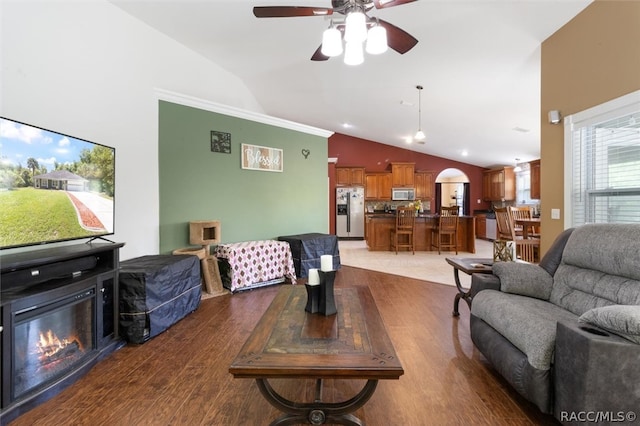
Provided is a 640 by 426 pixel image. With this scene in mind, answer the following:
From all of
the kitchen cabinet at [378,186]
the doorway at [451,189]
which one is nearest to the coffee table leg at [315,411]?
the kitchen cabinet at [378,186]

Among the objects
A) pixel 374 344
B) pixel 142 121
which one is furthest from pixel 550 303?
pixel 142 121

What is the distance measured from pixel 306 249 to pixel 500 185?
6992 millimetres

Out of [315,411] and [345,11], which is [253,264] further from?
[345,11]

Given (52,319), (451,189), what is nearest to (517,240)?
(52,319)

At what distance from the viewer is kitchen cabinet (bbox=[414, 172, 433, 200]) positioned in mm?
9297

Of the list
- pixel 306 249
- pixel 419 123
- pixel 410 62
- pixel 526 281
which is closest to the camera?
pixel 526 281

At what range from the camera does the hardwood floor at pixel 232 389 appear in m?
1.61

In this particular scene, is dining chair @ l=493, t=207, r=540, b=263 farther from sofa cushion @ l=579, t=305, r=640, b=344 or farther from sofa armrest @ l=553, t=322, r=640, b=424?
sofa armrest @ l=553, t=322, r=640, b=424

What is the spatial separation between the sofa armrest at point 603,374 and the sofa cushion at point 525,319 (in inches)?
7.0

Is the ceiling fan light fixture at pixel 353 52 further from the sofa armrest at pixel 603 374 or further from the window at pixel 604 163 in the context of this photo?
the window at pixel 604 163

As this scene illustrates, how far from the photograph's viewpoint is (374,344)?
1.44 m

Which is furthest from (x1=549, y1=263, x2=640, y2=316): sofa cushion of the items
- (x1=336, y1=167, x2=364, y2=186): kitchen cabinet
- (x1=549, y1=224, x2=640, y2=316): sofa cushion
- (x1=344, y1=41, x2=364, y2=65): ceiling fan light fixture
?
(x1=336, y1=167, x2=364, y2=186): kitchen cabinet

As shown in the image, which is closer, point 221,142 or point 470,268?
point 470,268

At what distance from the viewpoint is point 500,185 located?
876 centimetres
